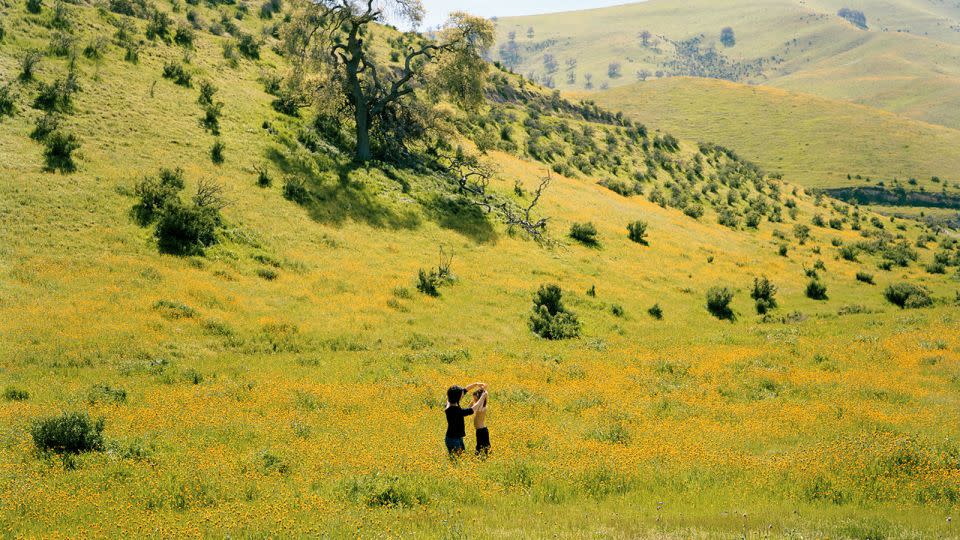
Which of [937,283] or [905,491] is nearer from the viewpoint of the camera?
[905,491]

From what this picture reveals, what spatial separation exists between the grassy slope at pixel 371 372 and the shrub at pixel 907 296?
847 mm

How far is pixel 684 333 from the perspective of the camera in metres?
26.0

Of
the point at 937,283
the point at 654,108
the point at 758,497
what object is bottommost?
the point at 937,283

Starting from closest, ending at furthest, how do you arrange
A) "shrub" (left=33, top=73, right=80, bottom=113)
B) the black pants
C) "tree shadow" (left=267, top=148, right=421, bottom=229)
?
the black pants → "shrub" (left=33, top=73, right=80, bottom=113) → "tree shadow" (left=267, top=148, right=421, bottom=229)

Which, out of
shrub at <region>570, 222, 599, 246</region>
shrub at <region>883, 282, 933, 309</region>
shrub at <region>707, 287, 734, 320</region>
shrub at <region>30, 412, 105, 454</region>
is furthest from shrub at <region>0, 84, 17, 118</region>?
shrub at <region>883, 282, 933, 309</region>

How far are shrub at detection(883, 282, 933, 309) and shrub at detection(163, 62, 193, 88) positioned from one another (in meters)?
48.9

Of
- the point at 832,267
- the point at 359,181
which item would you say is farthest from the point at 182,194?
the point at 832,267

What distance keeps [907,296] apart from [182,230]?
4321 cm

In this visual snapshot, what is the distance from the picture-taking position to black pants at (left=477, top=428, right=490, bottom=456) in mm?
10594

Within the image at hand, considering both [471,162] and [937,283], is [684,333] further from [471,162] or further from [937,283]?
[937,283]

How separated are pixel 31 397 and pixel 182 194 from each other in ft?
49.6

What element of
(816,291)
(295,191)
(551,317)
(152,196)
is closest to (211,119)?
(295,191)

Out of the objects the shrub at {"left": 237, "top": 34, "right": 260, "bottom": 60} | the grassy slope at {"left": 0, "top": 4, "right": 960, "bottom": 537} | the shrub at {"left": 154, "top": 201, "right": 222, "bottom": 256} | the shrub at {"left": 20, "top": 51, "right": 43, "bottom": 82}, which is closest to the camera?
the grassy slope at {"left": 0, "top": 4, "right": 960, "bottom": 537}

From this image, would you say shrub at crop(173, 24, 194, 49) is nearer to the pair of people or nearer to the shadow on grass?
the shadow on grass
